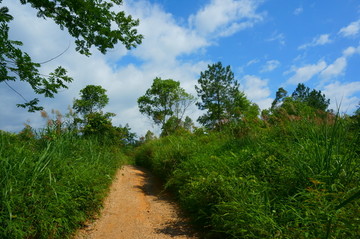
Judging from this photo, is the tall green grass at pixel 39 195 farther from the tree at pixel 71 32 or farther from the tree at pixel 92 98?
the tree at pixel 92 98

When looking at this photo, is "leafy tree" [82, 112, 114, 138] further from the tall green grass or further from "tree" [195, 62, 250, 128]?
"tree" [195, 62, 250, 128]

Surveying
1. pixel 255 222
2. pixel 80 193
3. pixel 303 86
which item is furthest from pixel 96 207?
pixel 303 86

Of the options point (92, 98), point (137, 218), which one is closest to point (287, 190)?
point (137, 218)

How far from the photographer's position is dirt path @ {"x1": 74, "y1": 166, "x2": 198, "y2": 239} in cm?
402

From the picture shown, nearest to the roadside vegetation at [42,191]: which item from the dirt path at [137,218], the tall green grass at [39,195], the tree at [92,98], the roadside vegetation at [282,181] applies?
the tall green grass at [39,195]

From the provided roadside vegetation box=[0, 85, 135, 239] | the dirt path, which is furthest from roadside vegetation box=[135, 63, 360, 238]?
roadside vegetation box=[0, 85, 135, 239]

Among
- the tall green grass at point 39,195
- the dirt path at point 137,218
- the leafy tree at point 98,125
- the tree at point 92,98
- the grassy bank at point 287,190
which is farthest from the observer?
the tree at point 92,98

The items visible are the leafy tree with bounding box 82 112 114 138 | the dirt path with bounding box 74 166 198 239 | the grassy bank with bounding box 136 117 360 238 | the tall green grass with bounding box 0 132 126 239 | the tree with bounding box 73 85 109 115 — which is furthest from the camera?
the tree with bounding box 73 85 109 115

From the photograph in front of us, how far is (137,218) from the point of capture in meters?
4.91

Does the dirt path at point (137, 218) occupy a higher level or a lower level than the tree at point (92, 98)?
lower

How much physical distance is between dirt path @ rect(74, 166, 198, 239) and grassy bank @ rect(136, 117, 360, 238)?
19.7 inches

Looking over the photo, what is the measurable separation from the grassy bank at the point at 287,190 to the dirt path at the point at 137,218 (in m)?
0.50

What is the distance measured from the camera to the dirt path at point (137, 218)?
4.02 metres

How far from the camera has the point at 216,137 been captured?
836cm
